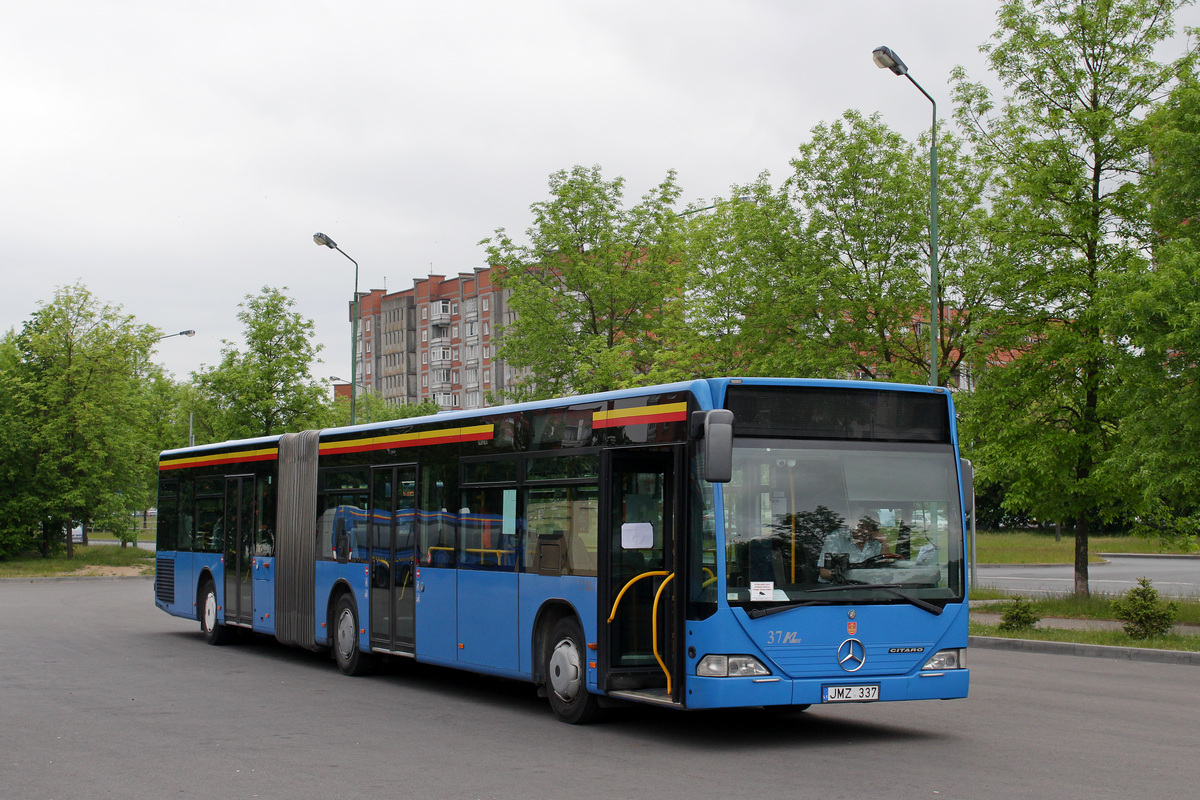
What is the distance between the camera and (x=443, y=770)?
30.0ft

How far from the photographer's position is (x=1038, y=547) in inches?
2235

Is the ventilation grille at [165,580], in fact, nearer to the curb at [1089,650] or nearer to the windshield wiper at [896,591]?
the curb at [1089,650]

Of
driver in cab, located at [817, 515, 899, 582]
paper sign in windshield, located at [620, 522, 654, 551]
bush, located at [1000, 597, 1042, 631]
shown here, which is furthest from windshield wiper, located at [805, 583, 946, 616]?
bush, located at [1000, 597, 1042, 631]

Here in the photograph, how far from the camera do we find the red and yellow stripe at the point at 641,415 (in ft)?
34.1

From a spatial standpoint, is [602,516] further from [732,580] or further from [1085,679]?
[1085,679]

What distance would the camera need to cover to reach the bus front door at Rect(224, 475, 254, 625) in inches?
752

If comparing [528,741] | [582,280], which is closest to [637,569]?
[528,741]

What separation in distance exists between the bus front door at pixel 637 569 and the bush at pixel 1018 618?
12.3 meters

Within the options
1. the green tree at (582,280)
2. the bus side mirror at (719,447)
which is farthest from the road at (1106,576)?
the bus side mirror at (719,447)

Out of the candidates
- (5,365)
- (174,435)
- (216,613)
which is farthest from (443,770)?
(174,435)

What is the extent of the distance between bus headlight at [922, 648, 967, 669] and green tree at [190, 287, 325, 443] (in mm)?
40754

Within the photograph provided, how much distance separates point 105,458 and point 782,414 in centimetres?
4426

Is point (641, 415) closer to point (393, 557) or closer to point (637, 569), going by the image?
point (637, 569)

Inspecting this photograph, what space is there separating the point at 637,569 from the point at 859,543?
183 centimetres
